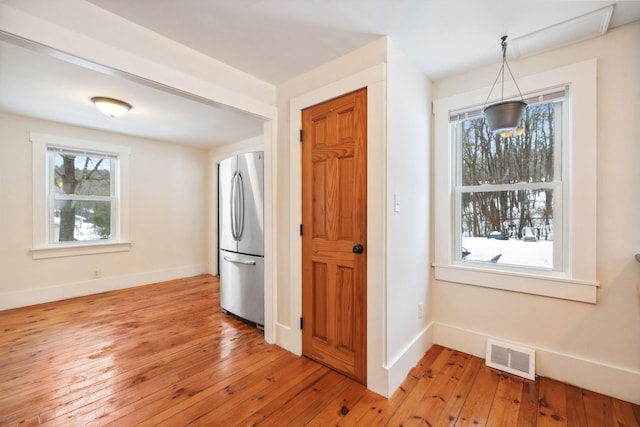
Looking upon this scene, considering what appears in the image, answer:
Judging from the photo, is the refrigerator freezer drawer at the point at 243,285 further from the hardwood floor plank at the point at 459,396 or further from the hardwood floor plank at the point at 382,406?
Result: the hardwood floor plank at the point at 459,396

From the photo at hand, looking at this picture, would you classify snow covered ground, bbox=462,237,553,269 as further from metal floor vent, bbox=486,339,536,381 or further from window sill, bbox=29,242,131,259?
window sill, bbox=29,242,131,259

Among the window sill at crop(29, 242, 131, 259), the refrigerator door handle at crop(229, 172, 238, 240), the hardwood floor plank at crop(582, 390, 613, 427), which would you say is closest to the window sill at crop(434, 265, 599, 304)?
the hardwood floor plank at crop(582, 390, 613, 427)

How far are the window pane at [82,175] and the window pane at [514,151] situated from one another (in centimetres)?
493

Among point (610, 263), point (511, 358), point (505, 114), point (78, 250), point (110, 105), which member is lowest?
point (511, 358)

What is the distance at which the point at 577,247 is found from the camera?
1.89 meters

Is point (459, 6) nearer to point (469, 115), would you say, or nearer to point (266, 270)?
point (469, 115)

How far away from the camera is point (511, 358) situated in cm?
208

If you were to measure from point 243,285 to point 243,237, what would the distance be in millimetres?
536

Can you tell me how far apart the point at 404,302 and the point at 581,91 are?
1891 millimetres

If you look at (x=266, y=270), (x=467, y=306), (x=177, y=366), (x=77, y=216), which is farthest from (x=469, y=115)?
(x=77, y=216)

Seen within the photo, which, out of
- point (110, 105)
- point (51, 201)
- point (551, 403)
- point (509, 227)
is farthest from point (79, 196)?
point (551, 403)

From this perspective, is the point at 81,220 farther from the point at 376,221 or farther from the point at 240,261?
the point at 376,221

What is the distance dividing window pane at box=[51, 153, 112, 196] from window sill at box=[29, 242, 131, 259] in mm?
776

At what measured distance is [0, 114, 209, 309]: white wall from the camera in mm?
3414
